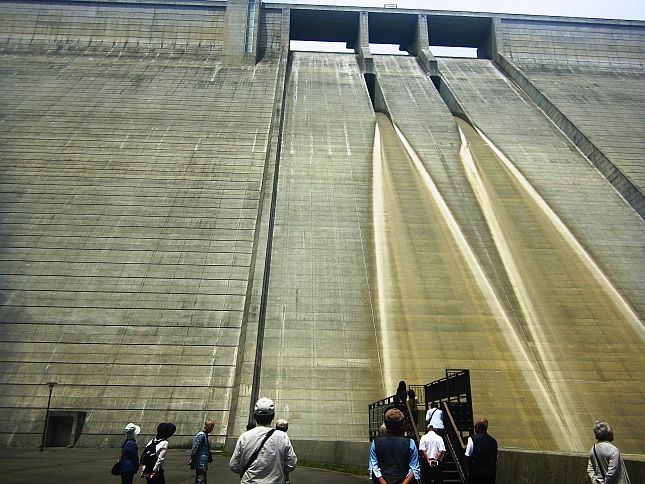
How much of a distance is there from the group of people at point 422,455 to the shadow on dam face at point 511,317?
5.08 m

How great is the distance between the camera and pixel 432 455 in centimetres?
553

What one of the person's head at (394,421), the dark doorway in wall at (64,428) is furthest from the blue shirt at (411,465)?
the dark doorway in wall at (64,428)

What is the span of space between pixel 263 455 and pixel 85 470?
229 inches

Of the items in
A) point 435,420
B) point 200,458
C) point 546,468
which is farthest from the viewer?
point 435,420

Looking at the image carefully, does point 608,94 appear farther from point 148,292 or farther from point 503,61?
point 148,292

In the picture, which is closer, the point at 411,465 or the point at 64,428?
the point at 411,465

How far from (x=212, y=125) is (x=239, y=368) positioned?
468 inches

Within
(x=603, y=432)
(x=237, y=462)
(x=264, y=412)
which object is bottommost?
(x=603, y=432)

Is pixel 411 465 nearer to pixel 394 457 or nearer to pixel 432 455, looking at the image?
pixel 394 457

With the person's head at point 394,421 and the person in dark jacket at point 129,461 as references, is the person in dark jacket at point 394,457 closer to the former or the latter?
the person's head at point 394,421

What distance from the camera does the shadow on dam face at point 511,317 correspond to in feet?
38.0

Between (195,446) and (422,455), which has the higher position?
(195,446)

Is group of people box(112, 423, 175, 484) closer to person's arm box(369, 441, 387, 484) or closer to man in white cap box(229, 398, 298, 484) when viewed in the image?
man in white cap box(229, 398, 298, 484)

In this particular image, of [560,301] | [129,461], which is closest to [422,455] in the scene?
[129,461]
